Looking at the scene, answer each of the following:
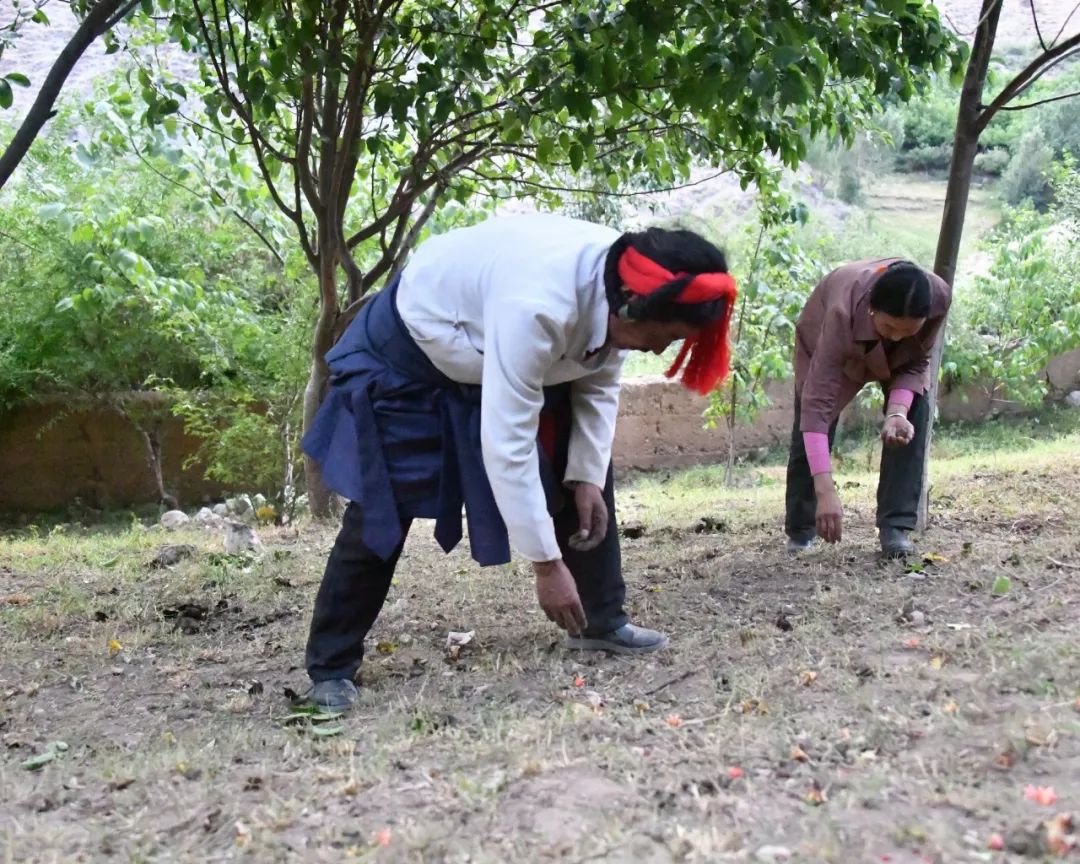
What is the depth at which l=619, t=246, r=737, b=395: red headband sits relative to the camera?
7.63 ft

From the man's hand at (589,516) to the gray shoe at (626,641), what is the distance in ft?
1.22

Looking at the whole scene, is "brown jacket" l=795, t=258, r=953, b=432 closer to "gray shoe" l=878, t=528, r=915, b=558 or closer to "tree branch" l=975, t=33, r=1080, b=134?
"gray shoe" l=878, t=528, r=915, b=558

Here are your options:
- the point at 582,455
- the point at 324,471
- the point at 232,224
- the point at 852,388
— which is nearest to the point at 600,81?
the point at 852,388

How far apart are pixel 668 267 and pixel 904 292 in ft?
4.89

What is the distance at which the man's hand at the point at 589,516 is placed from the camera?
9.70ft

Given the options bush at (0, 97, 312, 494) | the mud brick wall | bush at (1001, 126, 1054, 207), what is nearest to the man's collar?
bush at (0, 97, 312, 494)

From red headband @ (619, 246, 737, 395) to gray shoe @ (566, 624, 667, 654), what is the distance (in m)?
1.00

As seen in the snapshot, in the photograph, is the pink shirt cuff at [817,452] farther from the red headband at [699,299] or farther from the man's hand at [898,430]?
the red headband at [699,299]

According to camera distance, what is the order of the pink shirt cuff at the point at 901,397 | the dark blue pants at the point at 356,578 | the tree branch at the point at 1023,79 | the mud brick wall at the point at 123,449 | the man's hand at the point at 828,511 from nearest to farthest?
the dark blue pants at the point at 356,578 → the man's hand at the point at 828,511 → the tree branch at the point at 1023,79 → the pink shirt cuff at the point at 901,397 → the mud brick wall at the point at 123,449

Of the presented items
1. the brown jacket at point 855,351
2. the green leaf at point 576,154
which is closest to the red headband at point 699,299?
the brown jacket at point 855,351

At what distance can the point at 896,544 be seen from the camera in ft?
13.5

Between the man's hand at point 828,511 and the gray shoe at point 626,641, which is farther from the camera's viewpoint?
the man's hand at point 828,511

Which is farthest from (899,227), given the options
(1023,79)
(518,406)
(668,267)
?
(518,406)

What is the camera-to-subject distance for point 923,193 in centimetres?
2095
